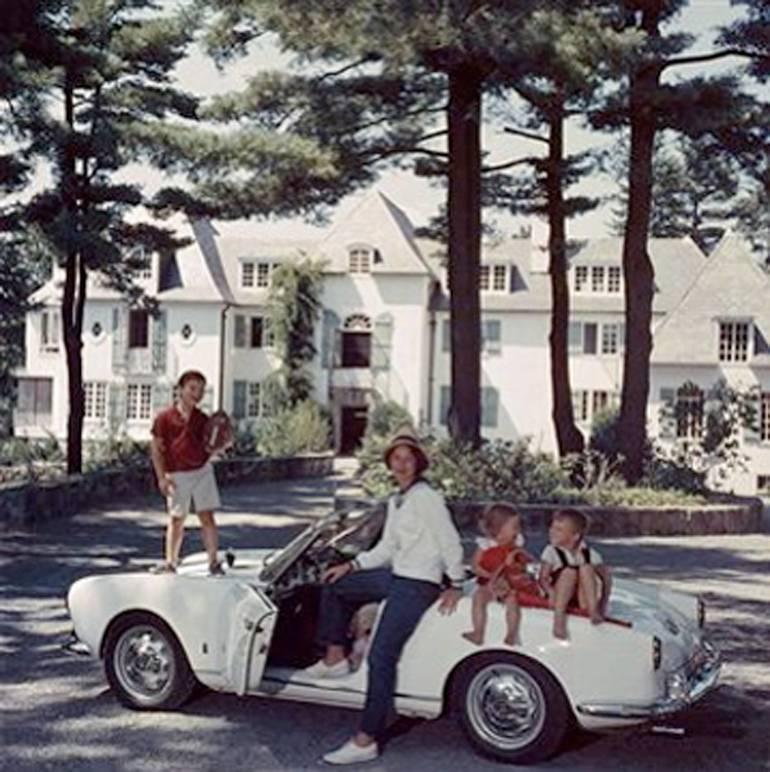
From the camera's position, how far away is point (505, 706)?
6668 mm

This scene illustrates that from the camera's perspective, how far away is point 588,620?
21.5 feet

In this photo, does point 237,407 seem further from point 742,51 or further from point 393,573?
point 393,573

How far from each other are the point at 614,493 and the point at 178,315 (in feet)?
118

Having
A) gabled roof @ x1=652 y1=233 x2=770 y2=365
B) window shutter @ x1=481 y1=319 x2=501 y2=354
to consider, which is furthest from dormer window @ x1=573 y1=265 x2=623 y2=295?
gabled roof @ x1=652 y1=233 x2=770 y2=365

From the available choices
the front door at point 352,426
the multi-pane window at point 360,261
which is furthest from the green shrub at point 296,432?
the multi-pane window at point 360,261

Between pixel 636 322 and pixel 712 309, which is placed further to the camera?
pixel 712 309

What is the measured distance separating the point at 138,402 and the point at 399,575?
49.5 metres

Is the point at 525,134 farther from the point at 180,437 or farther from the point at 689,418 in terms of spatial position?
the point at 180,437

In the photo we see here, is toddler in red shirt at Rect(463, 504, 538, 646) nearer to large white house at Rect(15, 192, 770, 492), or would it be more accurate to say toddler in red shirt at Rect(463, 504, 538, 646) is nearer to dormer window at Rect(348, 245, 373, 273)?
large white house at Rect(15, 192, 770, 492)

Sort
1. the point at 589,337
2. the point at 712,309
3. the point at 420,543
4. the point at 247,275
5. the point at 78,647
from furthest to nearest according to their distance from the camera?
the point at 247,275 < the point at 589,337 < the point at 712,309 < the point at 78,647 < the point at 420,543

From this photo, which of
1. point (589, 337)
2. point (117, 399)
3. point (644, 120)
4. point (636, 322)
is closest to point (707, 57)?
point (644, 120)

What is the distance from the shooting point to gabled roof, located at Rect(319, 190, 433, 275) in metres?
52.3

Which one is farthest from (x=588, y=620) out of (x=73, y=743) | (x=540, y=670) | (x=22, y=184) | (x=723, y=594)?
(x=22, y=184)

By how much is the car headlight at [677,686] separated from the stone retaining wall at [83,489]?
1211cm
